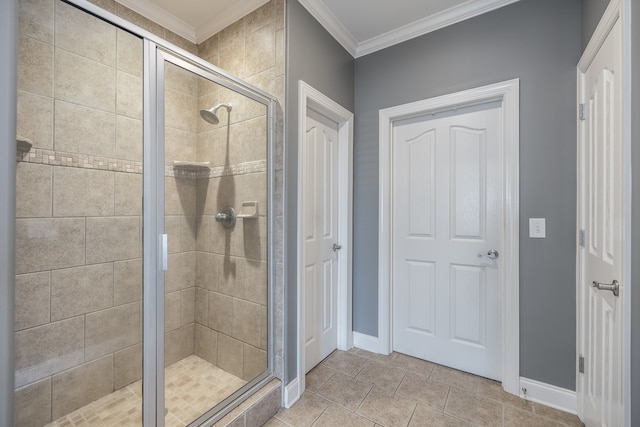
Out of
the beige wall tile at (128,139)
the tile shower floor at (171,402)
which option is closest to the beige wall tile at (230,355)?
the tile shower floor at (171,402)

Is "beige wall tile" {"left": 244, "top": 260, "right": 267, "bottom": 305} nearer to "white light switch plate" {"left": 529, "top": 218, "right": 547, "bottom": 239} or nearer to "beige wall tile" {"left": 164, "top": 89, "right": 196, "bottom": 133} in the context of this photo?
"beige wall tile" {"left": 164, "top": 89, "right": 196, "bottom": 133}

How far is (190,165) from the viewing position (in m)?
1.43

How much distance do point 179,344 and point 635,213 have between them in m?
2.01

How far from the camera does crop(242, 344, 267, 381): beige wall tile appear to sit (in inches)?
65.2

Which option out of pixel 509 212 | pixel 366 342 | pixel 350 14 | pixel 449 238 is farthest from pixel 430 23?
pixel 366 342

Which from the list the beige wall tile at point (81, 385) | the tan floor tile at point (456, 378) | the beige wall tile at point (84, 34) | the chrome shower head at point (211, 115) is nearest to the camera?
the beige wall tile at point (84, 34)

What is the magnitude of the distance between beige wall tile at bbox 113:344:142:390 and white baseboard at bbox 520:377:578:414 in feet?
7.23

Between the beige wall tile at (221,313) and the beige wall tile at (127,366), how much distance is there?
15.9 inches

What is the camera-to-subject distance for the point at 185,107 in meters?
1.35

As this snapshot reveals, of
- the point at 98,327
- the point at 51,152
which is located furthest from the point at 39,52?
the point at 98,327

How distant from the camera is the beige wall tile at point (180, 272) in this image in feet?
4.22

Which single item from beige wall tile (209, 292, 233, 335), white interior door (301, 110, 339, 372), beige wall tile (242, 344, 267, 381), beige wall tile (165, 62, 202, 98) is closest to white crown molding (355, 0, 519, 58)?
white interior door (301, 110, 339, 372)

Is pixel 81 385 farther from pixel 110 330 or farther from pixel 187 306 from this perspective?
pixel 187 306

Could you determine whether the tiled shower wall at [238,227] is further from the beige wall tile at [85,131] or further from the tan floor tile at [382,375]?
the tan floor tile at [382,375]
